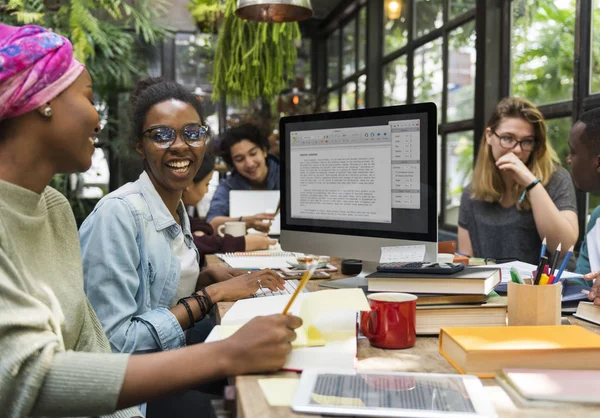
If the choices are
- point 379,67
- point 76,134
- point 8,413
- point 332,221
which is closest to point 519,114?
point 332,221

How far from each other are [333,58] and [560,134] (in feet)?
16.1

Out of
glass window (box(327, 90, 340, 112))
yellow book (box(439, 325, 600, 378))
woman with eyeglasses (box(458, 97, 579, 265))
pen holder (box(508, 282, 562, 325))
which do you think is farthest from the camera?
glass window (box(327, 90, 340, 112))

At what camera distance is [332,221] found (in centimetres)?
162

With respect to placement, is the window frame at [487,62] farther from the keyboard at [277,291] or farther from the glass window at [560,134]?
the keyboard at [277,291]

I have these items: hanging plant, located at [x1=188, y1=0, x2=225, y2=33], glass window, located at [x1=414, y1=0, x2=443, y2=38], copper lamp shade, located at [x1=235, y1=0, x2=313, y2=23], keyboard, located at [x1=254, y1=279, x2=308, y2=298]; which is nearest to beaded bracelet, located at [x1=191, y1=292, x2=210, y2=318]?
keyboard, located at [x1=254, y1=279, x2=308, y2=298]

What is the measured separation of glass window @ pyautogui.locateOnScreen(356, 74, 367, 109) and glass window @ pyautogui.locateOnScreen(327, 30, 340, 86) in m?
0.86

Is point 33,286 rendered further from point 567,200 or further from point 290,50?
point 290,50

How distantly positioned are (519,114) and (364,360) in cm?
164

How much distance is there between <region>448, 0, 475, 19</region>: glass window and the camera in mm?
4031

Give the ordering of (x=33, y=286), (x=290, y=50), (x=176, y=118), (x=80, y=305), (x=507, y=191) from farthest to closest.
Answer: (x=290, y=50) < (x=507, y=191) < (x=176, y=118) < (x=80, y=305) < (x=33, y=286)

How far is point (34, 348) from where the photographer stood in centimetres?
80

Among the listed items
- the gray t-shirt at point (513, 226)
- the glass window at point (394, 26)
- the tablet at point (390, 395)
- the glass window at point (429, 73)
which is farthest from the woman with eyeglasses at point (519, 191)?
the glass window at point (394, 26)

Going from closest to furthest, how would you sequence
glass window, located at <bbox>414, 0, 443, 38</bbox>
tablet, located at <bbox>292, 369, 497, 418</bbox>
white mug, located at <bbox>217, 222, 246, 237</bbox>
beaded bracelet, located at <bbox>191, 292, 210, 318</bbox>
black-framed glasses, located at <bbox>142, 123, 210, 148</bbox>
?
tablet, located at <bbox>292, 369, 497, 418</bbox>, beaded bracelet, located at <bbox>191, 292, 210, 318</bbox>, black-framed glasses, located at <bbox>142, 123, 210, 148</bbox>, white mug, located at <bbox>217, 222, 246, 237</bbox>, glass window, located at <bbox>414, 0, 443, 38</bbox>

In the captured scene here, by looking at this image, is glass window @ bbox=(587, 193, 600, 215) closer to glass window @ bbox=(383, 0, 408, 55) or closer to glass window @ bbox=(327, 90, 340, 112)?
glass window @ bbox=(383, 0, 408, 55)
